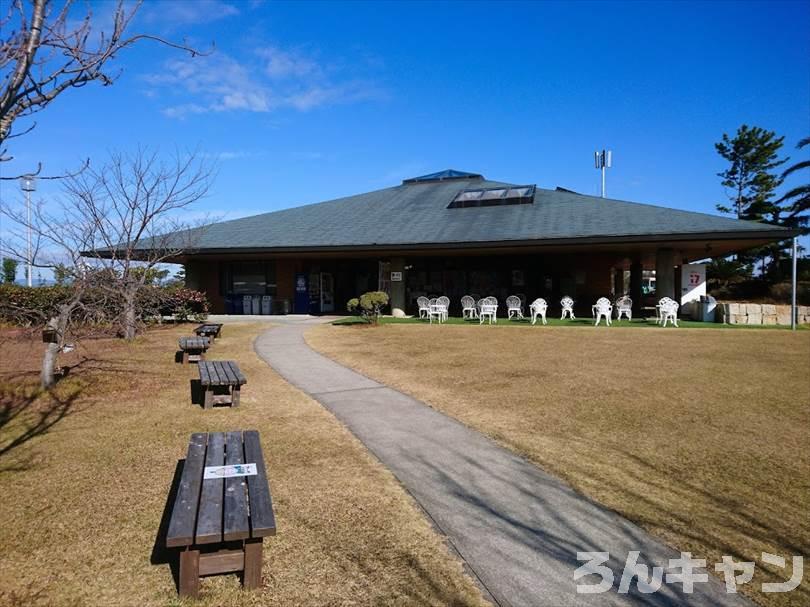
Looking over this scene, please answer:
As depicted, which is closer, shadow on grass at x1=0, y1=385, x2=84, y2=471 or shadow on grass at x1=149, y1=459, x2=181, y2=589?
shadow on grass at x1=149, y1=459, x2=181, y2=589

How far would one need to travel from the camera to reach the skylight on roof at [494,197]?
77.6 feet

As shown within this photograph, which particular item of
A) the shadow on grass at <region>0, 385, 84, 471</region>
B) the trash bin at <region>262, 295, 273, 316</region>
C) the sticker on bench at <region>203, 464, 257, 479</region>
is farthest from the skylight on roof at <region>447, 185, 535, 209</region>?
the sticker on bench at <region>203, 464, 257, 479</region>

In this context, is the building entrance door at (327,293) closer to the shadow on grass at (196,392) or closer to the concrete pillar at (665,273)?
the concrete pillar at (665,273)

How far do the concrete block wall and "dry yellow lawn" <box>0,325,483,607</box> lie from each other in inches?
656

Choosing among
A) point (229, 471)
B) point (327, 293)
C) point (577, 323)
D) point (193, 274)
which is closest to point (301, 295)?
point (327, 293)

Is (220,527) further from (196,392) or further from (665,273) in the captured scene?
(665,273)

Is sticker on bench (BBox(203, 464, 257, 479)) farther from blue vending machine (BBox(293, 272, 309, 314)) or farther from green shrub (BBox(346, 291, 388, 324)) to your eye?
blue vending machine (BBox(293, 272, 309, 314))

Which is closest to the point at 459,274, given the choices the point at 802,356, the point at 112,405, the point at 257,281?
the point at 257,281

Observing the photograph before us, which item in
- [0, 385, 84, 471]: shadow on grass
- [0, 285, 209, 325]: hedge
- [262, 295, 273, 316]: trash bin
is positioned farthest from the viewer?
[262, 295, 273, 316]: trash bin

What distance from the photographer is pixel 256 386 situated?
8367mm

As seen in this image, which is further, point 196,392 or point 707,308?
point 707,308

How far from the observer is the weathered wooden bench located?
32.8 feet

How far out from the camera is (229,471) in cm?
350

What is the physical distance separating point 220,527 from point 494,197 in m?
22.5
